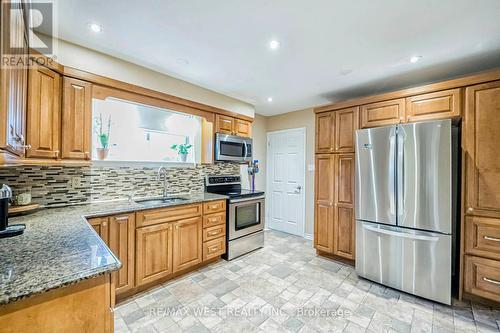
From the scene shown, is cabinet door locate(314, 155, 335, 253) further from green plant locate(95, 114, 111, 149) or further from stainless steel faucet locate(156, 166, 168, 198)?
green plant locate(95, 114, 111, 149)

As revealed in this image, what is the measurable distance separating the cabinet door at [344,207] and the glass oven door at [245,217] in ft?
3.80

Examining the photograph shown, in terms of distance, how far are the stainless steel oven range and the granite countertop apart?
5.94ft

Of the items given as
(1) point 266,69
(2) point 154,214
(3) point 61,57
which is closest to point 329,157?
(1) point 266,69

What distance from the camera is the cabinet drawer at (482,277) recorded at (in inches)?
78.8

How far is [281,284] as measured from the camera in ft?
8.24

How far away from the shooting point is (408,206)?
2.32 metres

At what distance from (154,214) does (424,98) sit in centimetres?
Answer: 325

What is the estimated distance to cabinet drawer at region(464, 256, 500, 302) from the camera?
6.57 feet

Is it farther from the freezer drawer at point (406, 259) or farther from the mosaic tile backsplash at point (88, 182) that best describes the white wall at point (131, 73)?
the freezer drawer at point (406, 259)

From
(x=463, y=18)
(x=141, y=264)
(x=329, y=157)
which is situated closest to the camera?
(x=463, y=18)

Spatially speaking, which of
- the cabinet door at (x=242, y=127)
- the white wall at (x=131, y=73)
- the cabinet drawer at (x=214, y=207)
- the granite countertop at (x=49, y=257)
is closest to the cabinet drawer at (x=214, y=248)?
the cabinet drawer at (x=214, y=207)

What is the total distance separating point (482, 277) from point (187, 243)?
10.0 feet

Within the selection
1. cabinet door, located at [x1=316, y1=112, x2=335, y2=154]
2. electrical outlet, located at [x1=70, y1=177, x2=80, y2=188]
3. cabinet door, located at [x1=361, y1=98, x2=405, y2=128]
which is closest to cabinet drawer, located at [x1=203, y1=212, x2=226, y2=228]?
electrical outlet, located at [x1=70, y1=177, x2=80, y2=188]

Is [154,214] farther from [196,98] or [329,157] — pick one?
[329,157]
